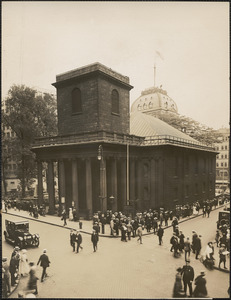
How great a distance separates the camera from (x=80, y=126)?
24.9m

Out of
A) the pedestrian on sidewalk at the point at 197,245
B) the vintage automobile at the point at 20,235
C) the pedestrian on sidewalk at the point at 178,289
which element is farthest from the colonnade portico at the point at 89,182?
the pedestrian on sidewalk at the point at 178,289

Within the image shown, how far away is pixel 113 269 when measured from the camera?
12.3 meters

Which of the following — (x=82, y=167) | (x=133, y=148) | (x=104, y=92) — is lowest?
(x=82, y=167)

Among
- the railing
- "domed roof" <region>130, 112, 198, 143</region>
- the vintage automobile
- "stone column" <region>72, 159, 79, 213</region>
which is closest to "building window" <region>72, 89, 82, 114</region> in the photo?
the railing

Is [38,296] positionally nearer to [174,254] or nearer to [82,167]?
[174,254]

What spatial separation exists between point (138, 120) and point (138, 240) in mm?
16659

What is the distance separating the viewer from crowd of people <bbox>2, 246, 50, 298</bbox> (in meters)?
10.6

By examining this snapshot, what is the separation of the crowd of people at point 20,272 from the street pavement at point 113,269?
0.33m

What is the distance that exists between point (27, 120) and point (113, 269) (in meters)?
19.6

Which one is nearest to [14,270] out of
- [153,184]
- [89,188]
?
[89,188]

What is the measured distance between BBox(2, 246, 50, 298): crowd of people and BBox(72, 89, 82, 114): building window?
15896 mm

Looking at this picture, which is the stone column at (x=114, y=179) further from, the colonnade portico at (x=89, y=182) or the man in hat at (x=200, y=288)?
the man in hat at (x=200, y=288)

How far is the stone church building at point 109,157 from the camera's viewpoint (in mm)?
22344

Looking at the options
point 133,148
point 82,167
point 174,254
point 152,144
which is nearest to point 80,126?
point 82,167
